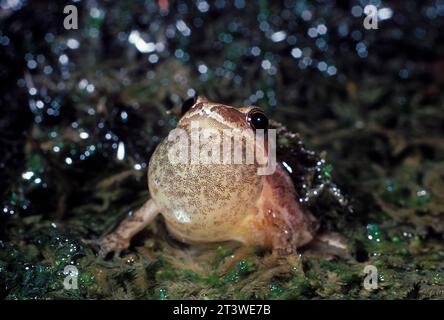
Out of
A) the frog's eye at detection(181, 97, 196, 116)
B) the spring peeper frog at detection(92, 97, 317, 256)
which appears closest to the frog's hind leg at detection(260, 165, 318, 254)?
the spring peeper frog at detection(92, 97, 317, 256)

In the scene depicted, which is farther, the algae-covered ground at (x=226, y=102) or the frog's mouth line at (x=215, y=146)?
the algae-covered ground at (x=226, y=102)

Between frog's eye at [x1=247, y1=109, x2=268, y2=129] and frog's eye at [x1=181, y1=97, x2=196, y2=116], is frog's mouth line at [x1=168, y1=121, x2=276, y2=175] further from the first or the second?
frog's eye at [x1=181, y1=97, x2=196, y2=116]

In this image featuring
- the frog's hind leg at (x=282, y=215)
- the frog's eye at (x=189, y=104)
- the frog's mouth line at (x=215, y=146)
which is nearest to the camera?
the frog's mouth line at (x=215, y=146)

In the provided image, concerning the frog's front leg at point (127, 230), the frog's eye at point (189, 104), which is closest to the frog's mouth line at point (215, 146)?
the frog's eye at point (189, 104)

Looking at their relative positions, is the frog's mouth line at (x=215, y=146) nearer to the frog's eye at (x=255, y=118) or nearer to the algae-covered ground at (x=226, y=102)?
the frog's eye at (x=255, y=118)

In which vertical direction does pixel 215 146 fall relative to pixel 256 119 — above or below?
below

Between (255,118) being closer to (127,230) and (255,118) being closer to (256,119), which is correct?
(256,119)

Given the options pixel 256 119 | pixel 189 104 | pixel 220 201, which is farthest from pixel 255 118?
pixel 220 201

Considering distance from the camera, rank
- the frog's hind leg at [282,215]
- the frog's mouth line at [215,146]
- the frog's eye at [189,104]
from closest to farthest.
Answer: the frog's mouth line at [215,146]
the frog's eye at [189,104]
the frog's hind leg at [282,215]
